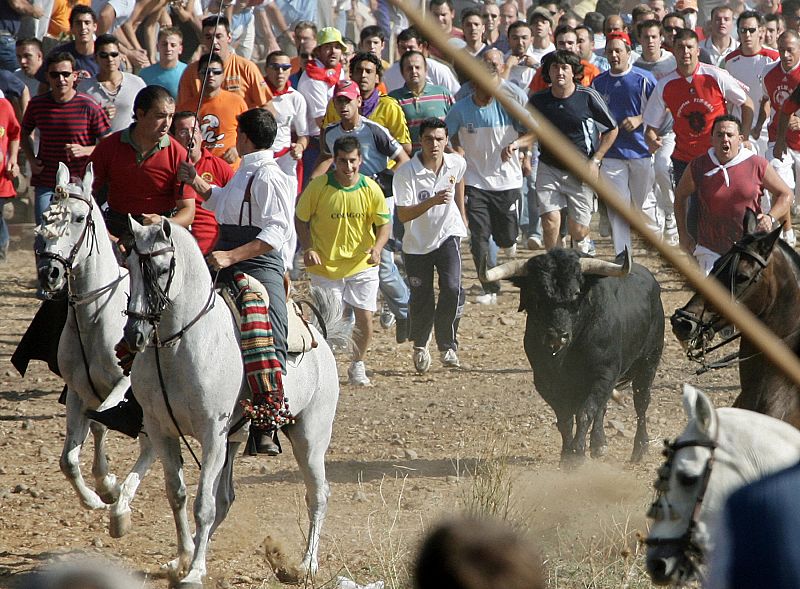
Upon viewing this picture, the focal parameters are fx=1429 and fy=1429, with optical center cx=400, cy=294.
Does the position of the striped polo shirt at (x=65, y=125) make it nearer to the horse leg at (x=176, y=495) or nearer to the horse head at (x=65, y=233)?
the horse head at (x=65, y=233)

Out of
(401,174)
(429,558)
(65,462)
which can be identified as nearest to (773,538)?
(429,558)

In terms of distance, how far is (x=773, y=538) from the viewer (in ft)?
10.6

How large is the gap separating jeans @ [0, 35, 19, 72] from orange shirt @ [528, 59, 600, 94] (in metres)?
5.52

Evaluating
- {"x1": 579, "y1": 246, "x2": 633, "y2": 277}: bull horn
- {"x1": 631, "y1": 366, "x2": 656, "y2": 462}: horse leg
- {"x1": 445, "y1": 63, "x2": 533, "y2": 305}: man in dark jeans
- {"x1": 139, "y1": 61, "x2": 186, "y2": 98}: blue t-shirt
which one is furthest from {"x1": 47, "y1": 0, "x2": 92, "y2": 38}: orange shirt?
{"x1": 631, "y1": 366, "x2": 656, "y2": 462}: horse leg

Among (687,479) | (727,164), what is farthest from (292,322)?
(727,164)

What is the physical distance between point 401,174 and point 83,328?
15.2 feet

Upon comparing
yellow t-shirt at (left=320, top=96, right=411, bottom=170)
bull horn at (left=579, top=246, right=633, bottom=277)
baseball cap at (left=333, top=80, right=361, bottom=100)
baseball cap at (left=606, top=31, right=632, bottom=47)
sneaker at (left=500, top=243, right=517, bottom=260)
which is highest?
baseball cap at (left=606, top=31, right=632, bottom=47)

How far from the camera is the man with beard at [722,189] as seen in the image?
459 inches

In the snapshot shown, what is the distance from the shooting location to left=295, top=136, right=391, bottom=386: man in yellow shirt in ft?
38.3

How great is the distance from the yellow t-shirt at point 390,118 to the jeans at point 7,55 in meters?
3.82

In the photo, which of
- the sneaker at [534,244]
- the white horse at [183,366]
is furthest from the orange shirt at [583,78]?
the white horse at [183,366]

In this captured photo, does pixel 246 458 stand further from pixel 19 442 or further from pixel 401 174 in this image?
pixel 401 174

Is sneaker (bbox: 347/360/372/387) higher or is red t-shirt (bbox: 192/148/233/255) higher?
red t-shirt (bbox: 192/148/233/255)

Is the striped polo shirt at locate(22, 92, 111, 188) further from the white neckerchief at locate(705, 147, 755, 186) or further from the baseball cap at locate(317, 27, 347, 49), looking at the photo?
the white neckerchief at locate(705, 147, 755, 186)
